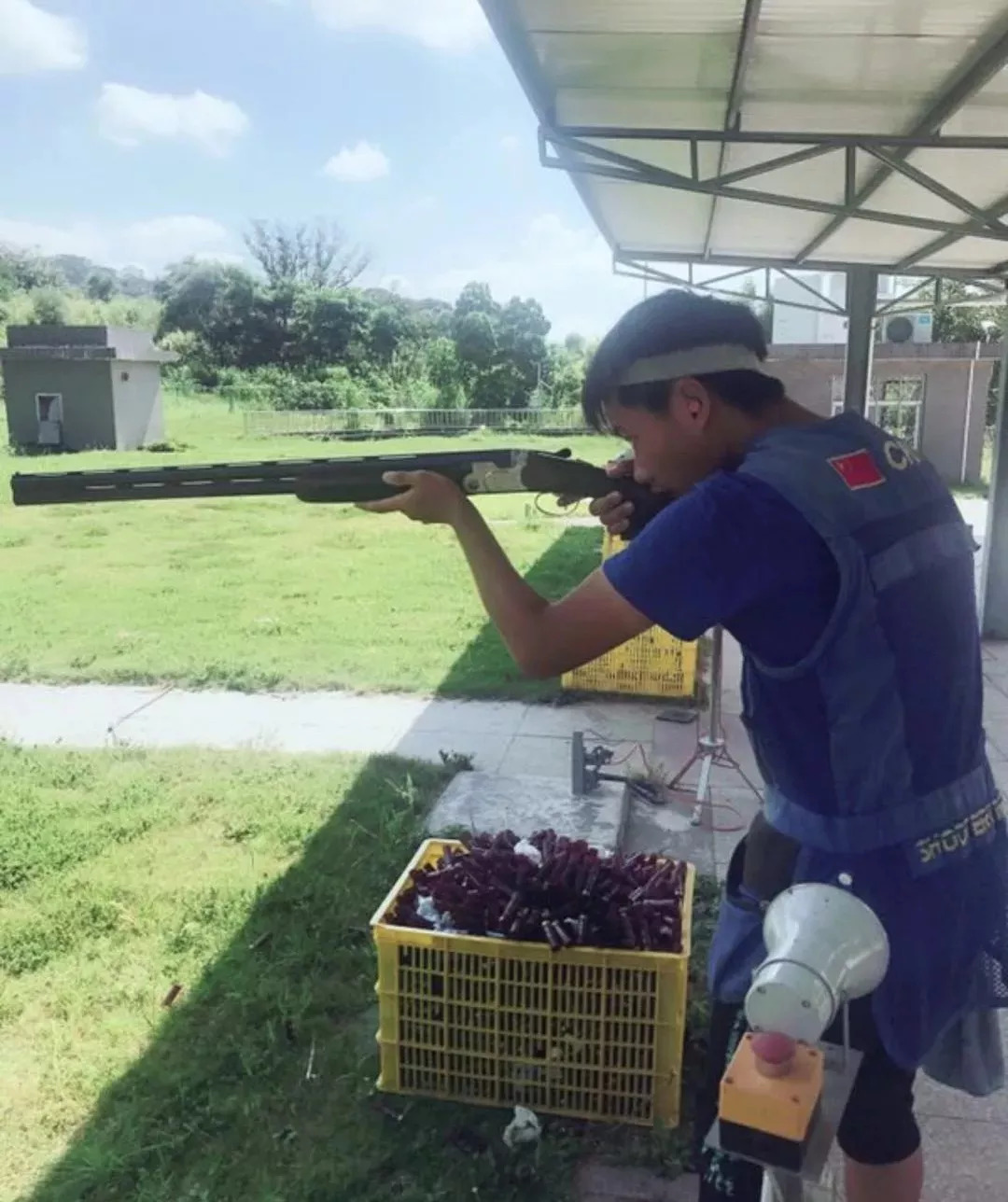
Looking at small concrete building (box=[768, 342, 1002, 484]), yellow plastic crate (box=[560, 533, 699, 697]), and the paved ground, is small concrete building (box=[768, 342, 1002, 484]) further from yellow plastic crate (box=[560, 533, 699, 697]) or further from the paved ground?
yellow plastic crate (box=[560, 533, 699, 697])

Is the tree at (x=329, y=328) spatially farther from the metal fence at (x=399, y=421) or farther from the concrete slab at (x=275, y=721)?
the concrete slab at (x=275, y=721)

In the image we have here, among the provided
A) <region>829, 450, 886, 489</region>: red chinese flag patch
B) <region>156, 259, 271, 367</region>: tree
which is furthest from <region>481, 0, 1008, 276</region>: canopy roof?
<region>156, 259, 271, 367</region>: tree

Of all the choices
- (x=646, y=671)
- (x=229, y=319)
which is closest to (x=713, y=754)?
(x=646, y=671)

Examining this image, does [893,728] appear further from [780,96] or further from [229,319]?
[229,319]

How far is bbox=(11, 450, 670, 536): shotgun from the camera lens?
6.91 feet

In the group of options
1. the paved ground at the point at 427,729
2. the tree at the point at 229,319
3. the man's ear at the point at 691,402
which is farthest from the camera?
the tree at the point at 229,319

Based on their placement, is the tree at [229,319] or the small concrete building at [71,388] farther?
the tree at [229,319]

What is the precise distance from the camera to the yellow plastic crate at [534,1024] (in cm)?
254

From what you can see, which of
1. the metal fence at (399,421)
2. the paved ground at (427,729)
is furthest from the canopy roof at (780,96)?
the metal fence at (399,421)

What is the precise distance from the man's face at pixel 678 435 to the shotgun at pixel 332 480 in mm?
412

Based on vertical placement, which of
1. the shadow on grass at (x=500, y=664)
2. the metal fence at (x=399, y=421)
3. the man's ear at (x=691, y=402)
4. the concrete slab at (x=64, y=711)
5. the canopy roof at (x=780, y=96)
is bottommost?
the concrete slab at (x=64, y=711)

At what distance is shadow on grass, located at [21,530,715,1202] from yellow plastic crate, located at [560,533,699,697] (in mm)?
2655

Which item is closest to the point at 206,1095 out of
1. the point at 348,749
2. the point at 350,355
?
the point at 348,749

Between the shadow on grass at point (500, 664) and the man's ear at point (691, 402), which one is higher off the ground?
the man's ear at point (691, 402)
